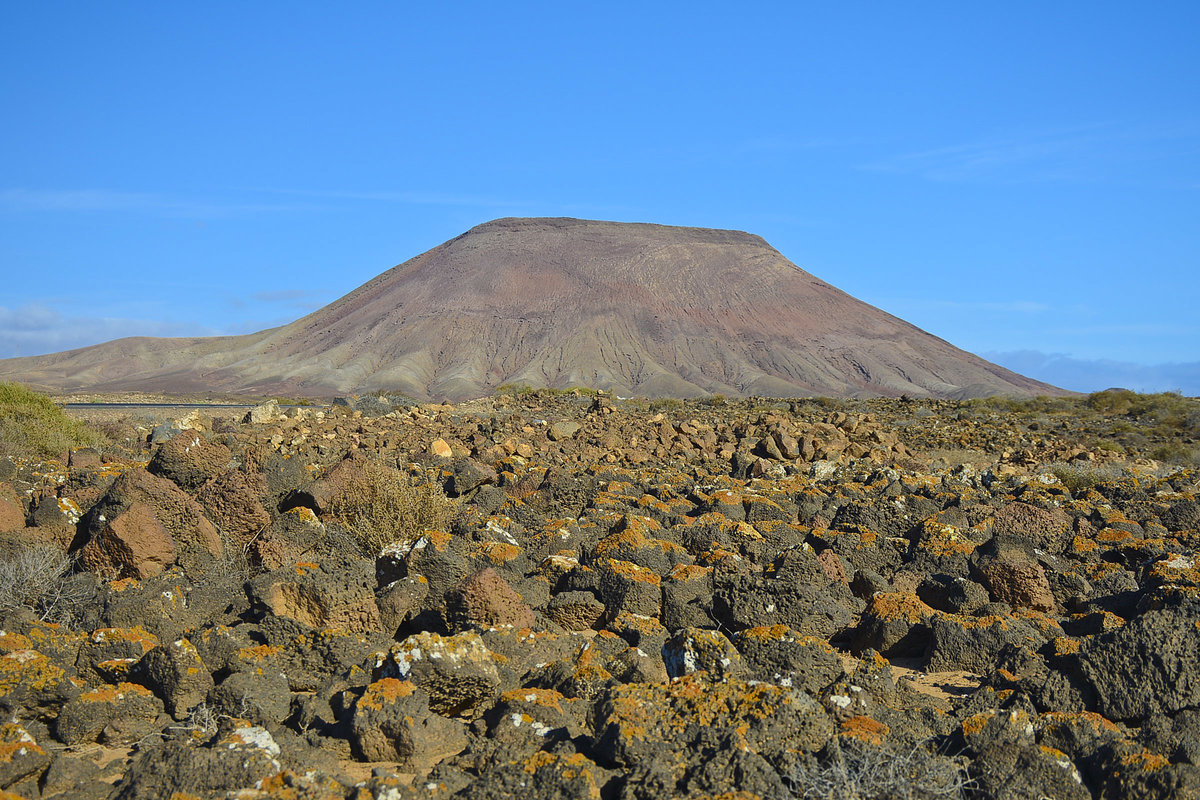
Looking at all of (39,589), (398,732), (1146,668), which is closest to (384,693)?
(398,732)

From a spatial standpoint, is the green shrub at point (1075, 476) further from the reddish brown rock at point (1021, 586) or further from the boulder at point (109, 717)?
the boulder at point (109, 717)

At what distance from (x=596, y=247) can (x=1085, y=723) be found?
437 feet

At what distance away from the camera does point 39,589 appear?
20.3 feet

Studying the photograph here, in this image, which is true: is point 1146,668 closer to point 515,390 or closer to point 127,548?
point 127,548

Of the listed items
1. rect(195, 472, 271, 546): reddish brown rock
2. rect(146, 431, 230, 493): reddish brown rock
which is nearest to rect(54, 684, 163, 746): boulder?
rect(195, 472, 271, 546): reddish brown rock

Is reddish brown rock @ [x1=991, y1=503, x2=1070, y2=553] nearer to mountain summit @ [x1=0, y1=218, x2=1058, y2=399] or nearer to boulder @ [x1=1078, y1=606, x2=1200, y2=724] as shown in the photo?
boulder @ [x1=1078, y1=606, x2=1200, y2=724]

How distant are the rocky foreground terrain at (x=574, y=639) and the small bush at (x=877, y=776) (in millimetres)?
18

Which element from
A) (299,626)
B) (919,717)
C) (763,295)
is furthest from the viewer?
(763,295)

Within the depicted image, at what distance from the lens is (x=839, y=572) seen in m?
7.20

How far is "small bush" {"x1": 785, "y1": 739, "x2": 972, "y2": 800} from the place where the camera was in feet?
11.6

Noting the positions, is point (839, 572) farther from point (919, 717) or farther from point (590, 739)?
point (590, 739)

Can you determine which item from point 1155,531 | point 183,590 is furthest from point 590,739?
point 1155,531

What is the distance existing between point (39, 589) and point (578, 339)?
10310 cm

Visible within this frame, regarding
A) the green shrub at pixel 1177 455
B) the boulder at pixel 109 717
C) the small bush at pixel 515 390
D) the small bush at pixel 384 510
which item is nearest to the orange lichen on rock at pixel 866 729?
the boulder at pixel 109 717
